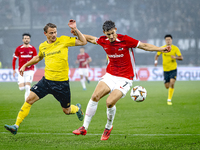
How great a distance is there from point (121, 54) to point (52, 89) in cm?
148

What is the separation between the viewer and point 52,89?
592 cm

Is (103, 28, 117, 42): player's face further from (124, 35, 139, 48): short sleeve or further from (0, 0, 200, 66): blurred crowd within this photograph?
(0, 0, 200, 66): blurred crowd

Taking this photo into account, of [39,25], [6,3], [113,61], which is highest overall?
[6,3]

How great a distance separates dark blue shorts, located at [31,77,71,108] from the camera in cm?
583

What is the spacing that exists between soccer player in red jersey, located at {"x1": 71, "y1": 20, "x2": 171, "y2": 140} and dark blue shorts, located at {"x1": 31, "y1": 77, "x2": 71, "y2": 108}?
70cm

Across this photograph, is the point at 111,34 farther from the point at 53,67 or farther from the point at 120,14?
the point at 120,14

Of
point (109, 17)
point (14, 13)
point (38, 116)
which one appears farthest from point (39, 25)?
point (38, 116)

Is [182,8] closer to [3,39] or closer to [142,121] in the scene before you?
[3,39]

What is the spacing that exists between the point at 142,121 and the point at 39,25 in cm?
2786

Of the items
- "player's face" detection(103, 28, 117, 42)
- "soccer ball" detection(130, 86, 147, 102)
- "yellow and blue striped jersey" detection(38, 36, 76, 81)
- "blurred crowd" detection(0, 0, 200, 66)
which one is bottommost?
"soccer ball" detection(130, 86, 147, 102)

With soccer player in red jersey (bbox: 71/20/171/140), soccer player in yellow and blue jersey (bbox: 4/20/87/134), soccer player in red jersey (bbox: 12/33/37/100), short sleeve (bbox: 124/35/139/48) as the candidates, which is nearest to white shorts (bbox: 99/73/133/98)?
soccer player in red jersey (bbox: 71/20/171/140)

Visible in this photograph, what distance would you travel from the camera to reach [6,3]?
35.2m

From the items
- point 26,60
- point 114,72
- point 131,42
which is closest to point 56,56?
point 114,72

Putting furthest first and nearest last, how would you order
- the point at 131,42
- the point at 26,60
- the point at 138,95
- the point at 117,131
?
the point at 26,60, the point at 117,131, the point at 138,95, the point at 131,42
